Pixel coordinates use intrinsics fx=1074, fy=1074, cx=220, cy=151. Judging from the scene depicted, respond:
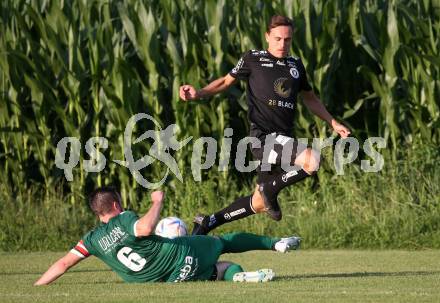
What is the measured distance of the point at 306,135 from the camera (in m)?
15.9

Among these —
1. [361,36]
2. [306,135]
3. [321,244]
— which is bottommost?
[321,244]

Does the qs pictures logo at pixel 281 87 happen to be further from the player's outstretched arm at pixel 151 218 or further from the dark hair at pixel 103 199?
the player's outstretched arm at pixel 151 218

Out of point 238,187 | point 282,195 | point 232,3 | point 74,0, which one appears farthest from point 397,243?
point 74,0

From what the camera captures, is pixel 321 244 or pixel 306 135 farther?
pixel 306 135

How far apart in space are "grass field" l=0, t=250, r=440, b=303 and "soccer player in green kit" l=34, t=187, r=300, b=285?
0.52 feet

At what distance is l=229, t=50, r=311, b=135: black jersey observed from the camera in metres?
10.9

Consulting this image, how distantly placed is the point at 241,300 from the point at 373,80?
791cm

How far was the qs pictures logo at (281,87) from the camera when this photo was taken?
35.7ft

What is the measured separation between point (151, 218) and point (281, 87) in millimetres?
2677

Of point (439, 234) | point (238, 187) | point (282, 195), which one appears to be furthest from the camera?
point (238, 187)

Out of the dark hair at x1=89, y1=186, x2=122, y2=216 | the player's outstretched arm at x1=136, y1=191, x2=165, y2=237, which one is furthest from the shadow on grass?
the dark hair at x1=89, y1=186, x2=122, y2=216

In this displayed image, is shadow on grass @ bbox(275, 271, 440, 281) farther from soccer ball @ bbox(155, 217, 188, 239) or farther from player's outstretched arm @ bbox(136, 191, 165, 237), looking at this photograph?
player's outstretched arm @ bbox(136, 191, 165, 237)

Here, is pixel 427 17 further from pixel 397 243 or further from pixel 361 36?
pixel 397 243

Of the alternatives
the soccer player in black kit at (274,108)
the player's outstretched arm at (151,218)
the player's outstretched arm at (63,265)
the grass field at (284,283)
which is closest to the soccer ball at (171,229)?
the soccer player in black kit at (274,108)
